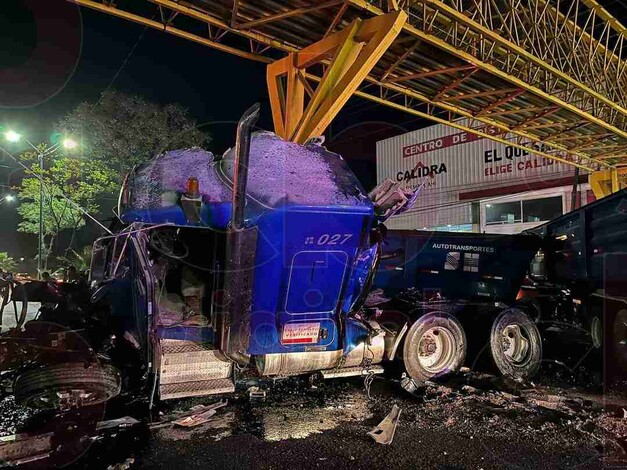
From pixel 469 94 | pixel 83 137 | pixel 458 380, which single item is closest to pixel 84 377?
pixel 458 380

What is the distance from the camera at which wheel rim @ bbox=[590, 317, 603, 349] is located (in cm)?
728

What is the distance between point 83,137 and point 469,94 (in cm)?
1627

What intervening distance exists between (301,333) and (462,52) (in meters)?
6.22

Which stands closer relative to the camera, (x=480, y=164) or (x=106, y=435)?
(x=106, y=435)

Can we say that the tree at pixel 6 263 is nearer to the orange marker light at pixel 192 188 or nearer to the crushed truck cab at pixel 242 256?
the crushed truck cab at pixel 242 256

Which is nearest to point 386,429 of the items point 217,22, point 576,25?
point 217,22

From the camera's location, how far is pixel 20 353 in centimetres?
548

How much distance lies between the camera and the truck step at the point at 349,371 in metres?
5.33

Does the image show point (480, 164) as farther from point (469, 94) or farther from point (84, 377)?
point (84, 377)

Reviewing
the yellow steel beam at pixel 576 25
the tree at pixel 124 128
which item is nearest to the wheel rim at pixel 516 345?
the yellow steel beam at pixel 576 25

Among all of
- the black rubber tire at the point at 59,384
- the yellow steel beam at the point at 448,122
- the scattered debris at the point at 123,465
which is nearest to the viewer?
the scattered debris at the point at 123,465

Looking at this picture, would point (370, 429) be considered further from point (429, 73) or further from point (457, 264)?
point (429, 73)

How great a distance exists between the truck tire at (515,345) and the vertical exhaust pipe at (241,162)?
167 inches

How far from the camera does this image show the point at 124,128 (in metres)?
19.2
